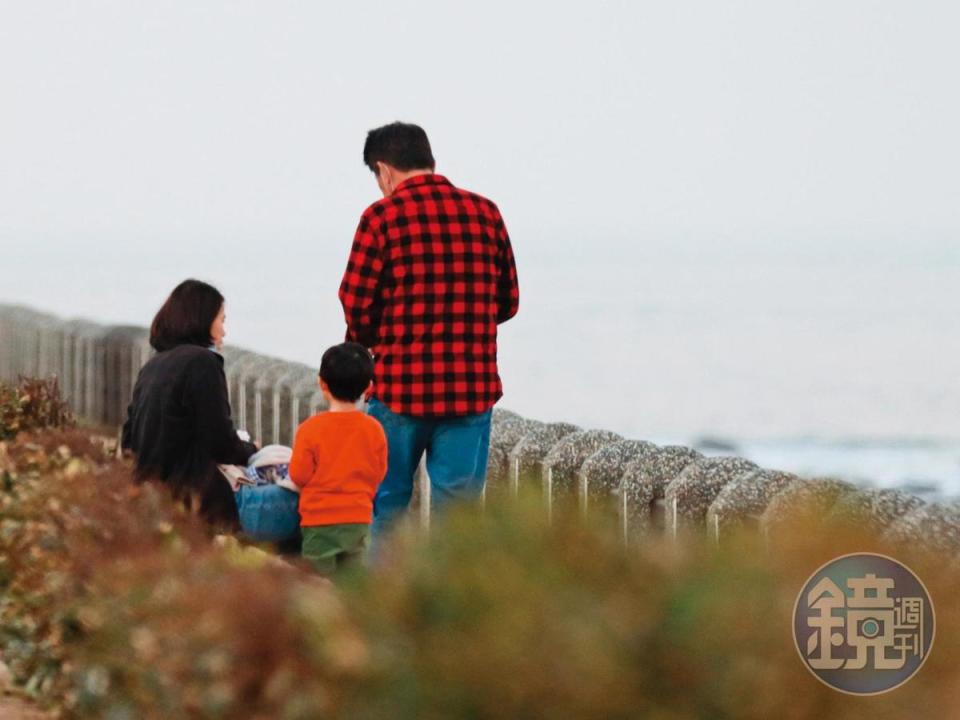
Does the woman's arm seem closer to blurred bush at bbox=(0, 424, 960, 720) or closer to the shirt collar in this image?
the shirt collar

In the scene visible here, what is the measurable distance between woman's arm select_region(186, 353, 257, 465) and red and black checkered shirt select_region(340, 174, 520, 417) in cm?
56

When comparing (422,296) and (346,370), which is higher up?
(422,296)

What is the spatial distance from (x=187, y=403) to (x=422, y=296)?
101 cm

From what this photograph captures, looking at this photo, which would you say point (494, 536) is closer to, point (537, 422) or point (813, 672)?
point (813, 672)

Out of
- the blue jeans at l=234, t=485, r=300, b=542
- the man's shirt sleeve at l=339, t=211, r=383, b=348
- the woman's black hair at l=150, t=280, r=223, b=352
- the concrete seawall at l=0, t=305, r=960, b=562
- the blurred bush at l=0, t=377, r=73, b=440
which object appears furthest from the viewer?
the blurred bush at l=0, t=377, r=73, b=440

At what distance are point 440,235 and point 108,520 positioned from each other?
1.98 m

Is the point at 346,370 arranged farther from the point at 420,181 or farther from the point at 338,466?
the point at 420,181

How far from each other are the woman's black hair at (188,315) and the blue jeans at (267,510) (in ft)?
2.03

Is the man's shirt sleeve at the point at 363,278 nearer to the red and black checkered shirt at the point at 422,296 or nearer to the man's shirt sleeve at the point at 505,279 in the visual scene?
the red and black checkered shirt at the point at 422,296

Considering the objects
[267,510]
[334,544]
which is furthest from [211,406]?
[334,544]

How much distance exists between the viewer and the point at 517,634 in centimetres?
267

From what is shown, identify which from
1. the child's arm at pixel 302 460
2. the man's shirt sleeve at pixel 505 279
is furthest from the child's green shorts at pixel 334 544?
the man's shirt sleeve at pixel 505 279

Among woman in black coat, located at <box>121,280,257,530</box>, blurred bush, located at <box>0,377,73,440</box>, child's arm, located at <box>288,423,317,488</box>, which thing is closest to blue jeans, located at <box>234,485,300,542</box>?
woman in black coat, located at <box>121,280,257,530</box>

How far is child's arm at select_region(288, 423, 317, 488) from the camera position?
250 inches
